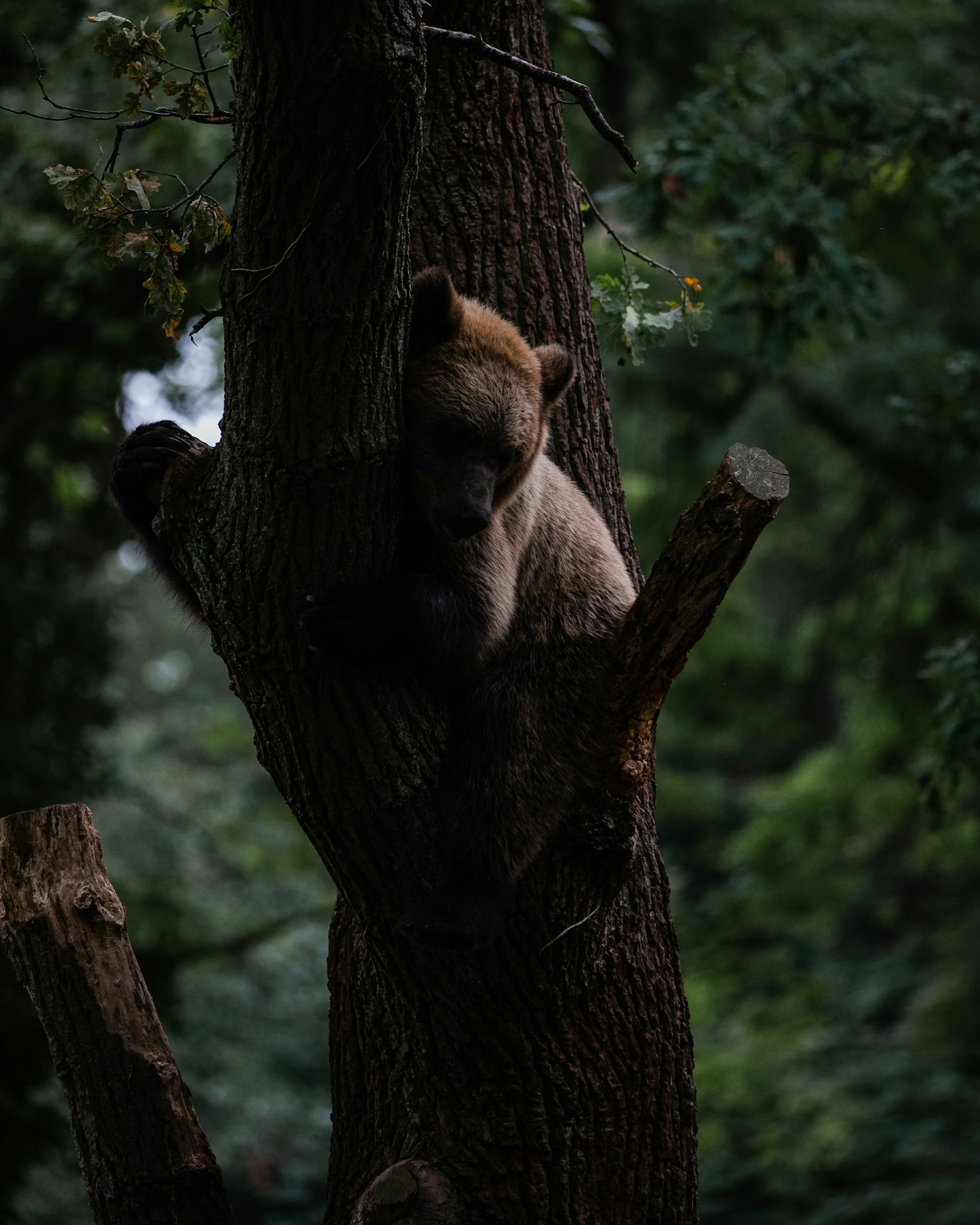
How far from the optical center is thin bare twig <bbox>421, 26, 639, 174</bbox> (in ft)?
10.1

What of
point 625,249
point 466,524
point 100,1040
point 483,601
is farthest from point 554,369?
point 100,1040

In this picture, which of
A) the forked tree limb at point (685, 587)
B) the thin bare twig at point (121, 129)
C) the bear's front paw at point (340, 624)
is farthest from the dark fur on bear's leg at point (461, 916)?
the thin bare twig at point (121, 129)

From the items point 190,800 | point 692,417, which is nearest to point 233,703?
point 190,800

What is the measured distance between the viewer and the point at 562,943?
317 centimetres

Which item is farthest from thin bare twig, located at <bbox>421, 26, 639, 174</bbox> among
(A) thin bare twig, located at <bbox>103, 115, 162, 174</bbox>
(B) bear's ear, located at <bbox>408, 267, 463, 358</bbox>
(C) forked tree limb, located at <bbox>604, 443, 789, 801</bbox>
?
(C) forked tree limb, located at <bbox>604, 443, 789, 801</bbox>

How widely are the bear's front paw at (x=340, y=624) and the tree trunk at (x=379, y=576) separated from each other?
0.06m

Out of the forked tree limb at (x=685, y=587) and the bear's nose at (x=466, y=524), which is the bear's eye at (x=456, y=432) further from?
the forked tree limb at (x=685, y=587)

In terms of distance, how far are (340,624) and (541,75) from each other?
170 cm

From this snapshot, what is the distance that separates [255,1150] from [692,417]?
28.7 feet

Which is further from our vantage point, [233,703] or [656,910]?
[233,703]

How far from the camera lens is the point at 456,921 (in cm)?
298

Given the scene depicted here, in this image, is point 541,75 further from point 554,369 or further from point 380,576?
point 380,576

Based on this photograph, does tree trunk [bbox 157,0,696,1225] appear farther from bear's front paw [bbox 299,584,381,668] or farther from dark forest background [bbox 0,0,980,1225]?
dark forest background [bbox 0,0,980,1225]

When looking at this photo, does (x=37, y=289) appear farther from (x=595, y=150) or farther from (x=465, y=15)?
(x=465, y=15)
